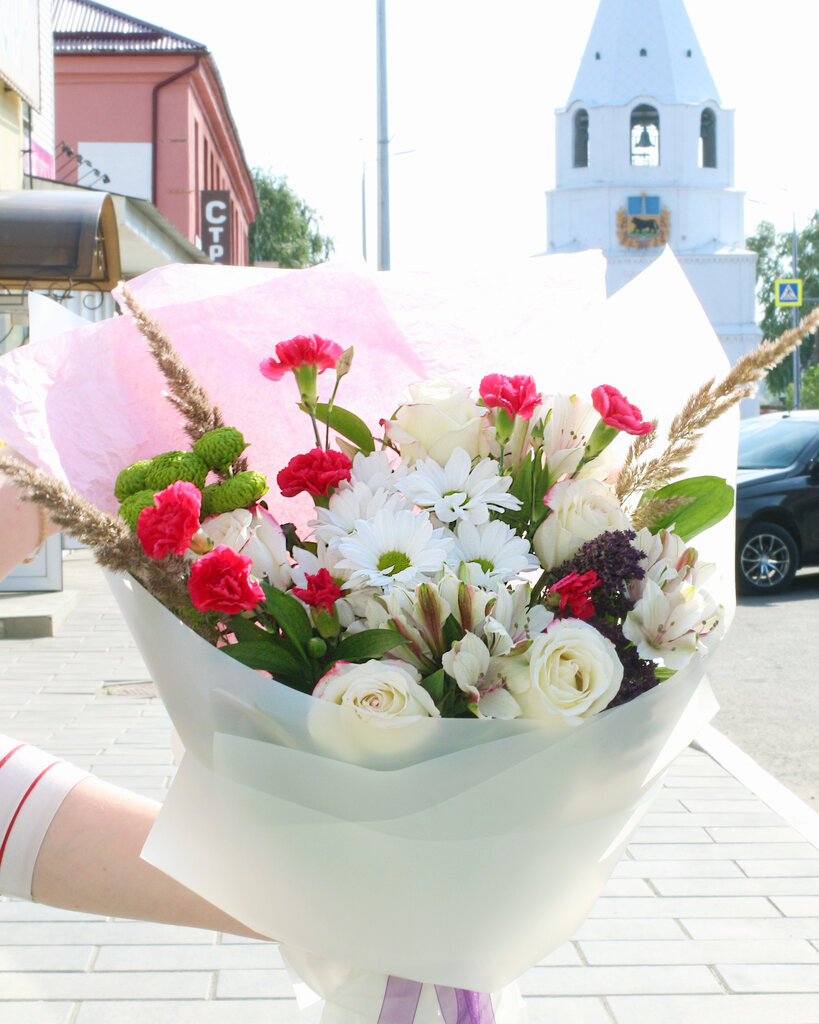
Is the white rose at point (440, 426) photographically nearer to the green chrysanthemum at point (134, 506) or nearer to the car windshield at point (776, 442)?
the green chrysanthemum at point (134, 506)

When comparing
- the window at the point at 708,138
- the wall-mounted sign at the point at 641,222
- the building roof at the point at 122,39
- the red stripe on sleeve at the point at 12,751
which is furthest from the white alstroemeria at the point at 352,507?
the window at the point at 708,138

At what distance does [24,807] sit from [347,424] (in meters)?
0.75

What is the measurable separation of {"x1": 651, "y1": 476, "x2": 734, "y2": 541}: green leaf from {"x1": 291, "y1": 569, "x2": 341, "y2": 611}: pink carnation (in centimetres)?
42

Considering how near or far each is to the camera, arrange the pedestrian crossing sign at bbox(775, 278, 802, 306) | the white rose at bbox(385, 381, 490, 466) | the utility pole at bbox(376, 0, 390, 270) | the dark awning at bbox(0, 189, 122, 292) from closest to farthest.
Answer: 1. the white rose at bbox(385, 381, 490, 466)
2. the dark awning at bbox(0, 189, 122, 292)
3. the utility pole at bbox(376, 0, 390, 270)
4. the pedestrian crossing sign at bbox(775, 278, 802, 306)

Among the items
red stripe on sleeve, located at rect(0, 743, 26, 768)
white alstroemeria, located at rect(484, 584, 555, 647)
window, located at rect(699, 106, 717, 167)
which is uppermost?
window, located at rect(699, 106, 717, 167)

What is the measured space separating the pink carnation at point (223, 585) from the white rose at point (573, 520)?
34 centimetres

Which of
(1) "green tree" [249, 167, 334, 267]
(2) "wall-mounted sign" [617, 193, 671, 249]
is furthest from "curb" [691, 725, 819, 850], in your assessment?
(2) "wall-mounted sign" [617, 193, 671, 249]

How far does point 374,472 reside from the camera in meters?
1.39

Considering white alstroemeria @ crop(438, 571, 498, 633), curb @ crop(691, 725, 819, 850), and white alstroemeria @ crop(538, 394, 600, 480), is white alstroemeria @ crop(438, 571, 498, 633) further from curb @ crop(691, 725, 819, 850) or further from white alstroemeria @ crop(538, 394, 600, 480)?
curb @ crop(691, 725, 819, 850)

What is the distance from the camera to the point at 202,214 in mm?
25188

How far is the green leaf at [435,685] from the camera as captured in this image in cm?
123

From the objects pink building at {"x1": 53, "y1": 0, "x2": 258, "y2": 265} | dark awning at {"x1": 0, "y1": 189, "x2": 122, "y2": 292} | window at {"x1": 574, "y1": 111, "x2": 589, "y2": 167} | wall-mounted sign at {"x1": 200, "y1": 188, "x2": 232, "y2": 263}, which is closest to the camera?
dark awning at {"x1": 0, "y1": 189, "x2": 122, "y2": 292}

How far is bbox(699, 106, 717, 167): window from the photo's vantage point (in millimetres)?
65000

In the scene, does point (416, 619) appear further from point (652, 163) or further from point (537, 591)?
point (652, 163)
